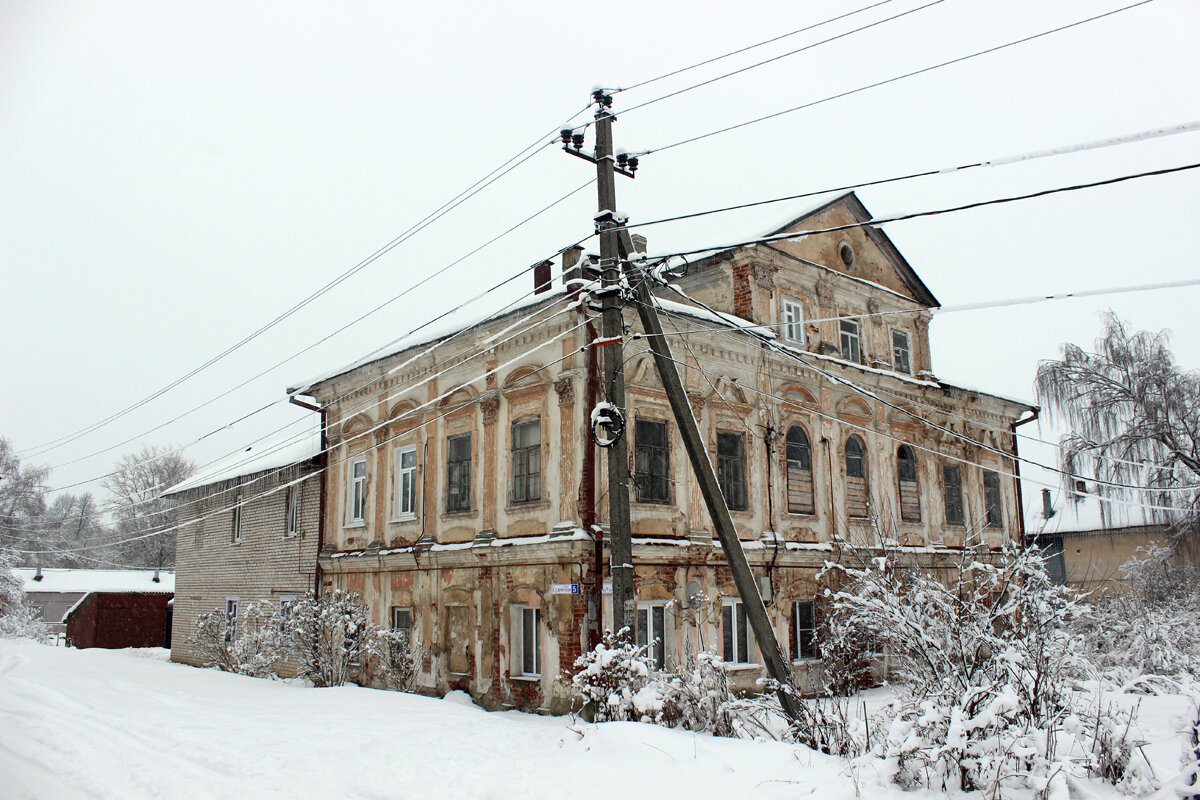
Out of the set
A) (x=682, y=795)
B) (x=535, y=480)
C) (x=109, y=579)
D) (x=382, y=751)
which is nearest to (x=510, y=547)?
(x=535, y=480)

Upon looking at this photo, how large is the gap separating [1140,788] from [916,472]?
48.9ft

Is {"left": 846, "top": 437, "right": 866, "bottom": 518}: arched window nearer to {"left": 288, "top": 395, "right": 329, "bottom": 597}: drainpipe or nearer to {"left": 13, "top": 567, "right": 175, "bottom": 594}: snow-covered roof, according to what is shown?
{"left": 288, "top": 395, "right": 329, "bottom": 597}: drainpipe

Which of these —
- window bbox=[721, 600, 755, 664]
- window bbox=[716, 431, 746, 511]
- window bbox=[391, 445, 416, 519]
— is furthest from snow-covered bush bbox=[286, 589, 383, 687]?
window bbox=[716, 431, 746, 511]

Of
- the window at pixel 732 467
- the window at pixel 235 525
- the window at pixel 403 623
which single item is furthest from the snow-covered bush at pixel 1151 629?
the window at pixel 235 525

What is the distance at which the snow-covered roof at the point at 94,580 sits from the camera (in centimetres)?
4056

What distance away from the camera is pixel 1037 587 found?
332 inches

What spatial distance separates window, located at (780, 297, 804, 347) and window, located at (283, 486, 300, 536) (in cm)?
1290

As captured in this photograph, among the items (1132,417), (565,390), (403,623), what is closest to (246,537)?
(403,623)

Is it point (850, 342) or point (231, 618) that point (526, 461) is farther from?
point (231, 618)

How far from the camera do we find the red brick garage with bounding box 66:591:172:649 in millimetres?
34938

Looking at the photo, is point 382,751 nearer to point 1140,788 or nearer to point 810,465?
point 1140,788

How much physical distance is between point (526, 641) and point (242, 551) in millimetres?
12375

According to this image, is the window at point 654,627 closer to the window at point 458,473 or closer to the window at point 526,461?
the window at point 526,461

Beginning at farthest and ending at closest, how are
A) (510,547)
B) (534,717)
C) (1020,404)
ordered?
(1020,404)
(510,547)
(534,717)
